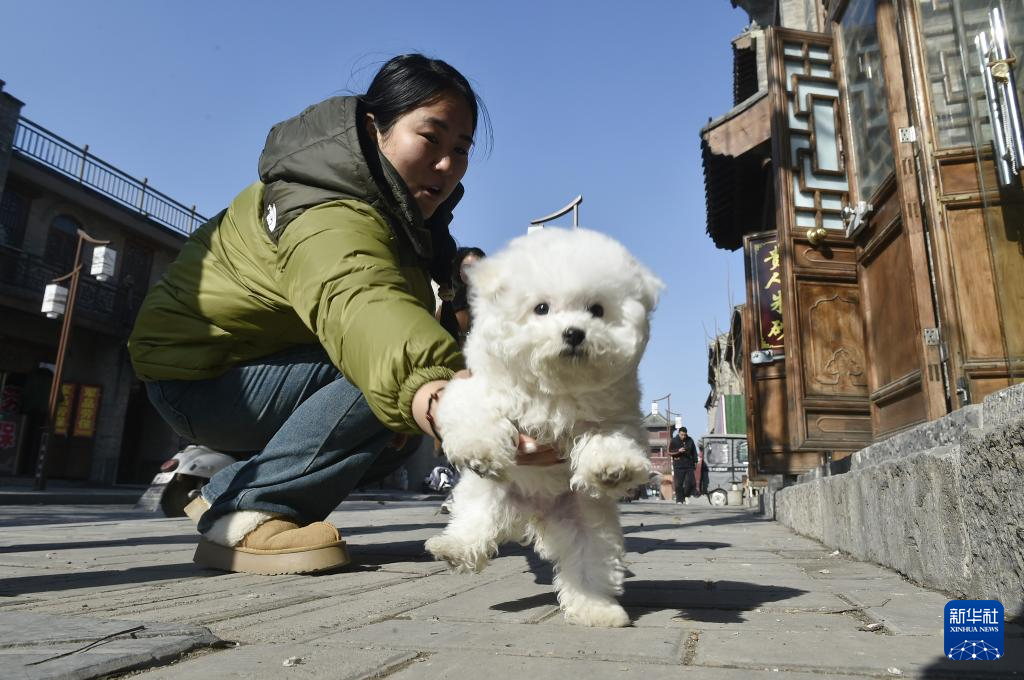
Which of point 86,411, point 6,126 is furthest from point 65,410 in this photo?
point 6,126

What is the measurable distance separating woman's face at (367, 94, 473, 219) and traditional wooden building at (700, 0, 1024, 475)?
8.29 feet

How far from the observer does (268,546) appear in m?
2.85

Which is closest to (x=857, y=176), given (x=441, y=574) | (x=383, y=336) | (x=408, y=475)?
(x=441, y=574)

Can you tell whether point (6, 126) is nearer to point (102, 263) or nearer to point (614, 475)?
point (102, 263)

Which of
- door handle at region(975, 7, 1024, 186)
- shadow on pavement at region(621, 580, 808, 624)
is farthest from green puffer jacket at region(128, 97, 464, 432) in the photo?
door handle at region(975, 7, 1024, 186)

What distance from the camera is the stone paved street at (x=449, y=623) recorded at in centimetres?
140

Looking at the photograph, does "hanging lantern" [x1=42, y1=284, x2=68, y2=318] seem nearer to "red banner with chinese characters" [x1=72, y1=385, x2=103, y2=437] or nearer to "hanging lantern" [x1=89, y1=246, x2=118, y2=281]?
"hanging lantern" [x1=89, y1=246, x2=118, y2=281]

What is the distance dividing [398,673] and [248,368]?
2.07 meters

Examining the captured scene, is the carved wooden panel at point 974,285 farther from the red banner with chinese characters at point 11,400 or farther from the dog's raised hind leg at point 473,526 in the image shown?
the red banner with chinese characters at point 11,400

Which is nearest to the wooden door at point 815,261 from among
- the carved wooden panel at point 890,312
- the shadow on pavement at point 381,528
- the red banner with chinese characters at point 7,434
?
the carved wooden panel at point 890,312

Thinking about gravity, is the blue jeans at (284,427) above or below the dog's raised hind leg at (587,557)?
above

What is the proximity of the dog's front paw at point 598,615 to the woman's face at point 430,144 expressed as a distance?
157 cm

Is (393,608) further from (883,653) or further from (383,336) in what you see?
(883,653)

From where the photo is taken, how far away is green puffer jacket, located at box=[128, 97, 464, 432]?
5.87ft
